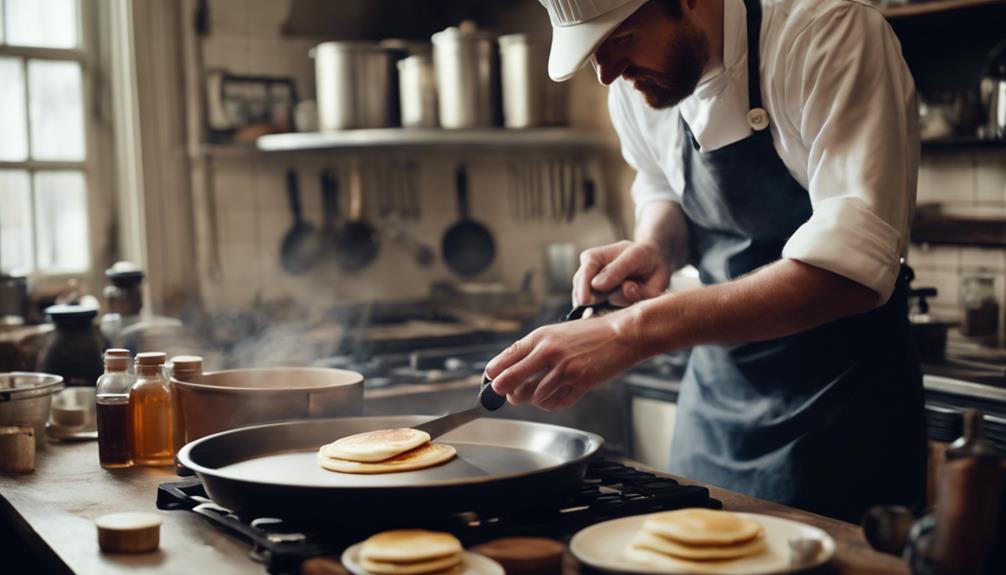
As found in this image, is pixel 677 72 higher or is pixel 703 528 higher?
pixel 677 72

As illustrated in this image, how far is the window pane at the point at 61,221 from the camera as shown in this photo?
3934 millimetres

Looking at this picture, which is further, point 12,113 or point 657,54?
point 12,113

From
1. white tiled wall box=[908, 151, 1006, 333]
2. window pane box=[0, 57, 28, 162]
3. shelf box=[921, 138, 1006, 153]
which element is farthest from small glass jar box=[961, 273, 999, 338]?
window pane box=[0, 57, 28, 162]

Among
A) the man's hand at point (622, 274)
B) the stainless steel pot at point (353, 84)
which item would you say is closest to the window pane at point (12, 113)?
the stainless steel pot at point (353, 84)

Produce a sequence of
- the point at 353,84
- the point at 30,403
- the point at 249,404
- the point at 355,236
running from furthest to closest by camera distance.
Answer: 1. the point at 355,236
2. the point at 353,84
3. the point at 30,403
4. the point at 249,404

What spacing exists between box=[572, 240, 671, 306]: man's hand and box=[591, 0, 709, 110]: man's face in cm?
33

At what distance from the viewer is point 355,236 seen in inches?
172

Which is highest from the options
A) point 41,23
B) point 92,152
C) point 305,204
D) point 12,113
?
point 41,23

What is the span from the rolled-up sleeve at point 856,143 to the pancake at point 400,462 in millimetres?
589

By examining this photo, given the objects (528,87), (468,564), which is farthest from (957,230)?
(468,564)

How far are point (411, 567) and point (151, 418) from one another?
866 mm

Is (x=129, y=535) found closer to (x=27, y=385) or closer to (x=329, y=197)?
(x=27, y=385)

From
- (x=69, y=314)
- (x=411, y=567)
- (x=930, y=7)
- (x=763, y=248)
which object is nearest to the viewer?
(x=411, y=567)

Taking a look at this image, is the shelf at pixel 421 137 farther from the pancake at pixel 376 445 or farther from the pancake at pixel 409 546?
the pancake at pixel 409 546
